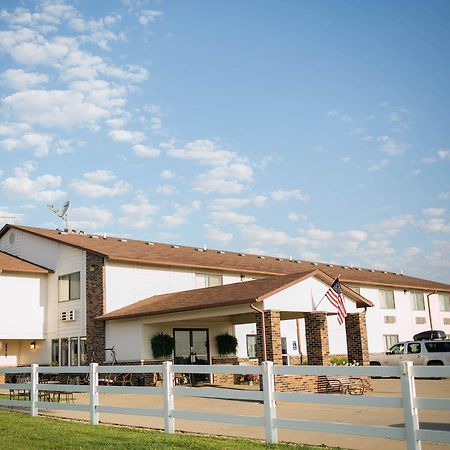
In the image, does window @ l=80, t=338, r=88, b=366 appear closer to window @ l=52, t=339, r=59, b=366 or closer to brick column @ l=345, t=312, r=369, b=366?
window @ l=52, t=339, r=59, b=366

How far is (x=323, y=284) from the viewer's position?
2289 cm

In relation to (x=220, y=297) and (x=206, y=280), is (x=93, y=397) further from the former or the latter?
(x=206, y=280)

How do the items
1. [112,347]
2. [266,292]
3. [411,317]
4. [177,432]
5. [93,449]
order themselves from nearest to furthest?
1. [93,449]
2. [177,432]
3. [266,292]
4. [112,347]
5. [411,317]

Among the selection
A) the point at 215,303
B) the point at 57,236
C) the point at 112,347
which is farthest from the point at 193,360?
the point at 57,236

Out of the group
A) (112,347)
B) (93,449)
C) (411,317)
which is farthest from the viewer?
(411,317)

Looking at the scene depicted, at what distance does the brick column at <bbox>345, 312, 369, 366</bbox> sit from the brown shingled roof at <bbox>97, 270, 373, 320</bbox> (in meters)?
0.73

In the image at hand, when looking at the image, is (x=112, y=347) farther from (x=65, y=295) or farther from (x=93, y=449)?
(x=93, y=449)

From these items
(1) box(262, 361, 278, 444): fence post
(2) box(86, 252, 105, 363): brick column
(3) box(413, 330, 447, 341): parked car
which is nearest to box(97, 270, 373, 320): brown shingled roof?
(2) box(86, 252, 105, 363): brick column

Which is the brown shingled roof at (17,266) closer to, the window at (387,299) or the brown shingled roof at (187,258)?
the brown shingled roof at (187,258)

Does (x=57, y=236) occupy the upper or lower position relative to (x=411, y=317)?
upper

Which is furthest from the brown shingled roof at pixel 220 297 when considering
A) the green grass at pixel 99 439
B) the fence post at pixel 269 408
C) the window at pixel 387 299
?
the window at pixel 387 299

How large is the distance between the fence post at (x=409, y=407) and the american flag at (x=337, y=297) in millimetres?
13835

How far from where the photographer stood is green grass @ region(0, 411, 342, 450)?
32.6ft

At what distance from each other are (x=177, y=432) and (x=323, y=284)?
39.1 feet
